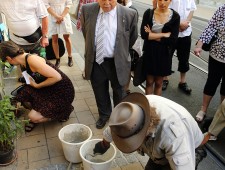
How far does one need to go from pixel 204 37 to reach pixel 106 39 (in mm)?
1342

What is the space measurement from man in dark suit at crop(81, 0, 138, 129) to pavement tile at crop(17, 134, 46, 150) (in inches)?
30.5

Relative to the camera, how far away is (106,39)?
3305 mm

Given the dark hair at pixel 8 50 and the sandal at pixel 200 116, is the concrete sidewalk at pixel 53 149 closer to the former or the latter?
the sandal at pixel 200 116

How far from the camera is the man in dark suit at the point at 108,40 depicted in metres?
3.26

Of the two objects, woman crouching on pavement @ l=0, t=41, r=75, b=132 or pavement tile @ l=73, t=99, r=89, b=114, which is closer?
woman crouching on pavement @ l=0, t=41, r=75, b=132

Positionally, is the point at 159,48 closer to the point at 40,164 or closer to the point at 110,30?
the point at 110,30

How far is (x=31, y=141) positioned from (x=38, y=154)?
30 centimetres

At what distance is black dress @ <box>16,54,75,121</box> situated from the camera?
3473 mm

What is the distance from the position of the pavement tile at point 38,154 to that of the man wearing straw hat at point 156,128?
1.45m

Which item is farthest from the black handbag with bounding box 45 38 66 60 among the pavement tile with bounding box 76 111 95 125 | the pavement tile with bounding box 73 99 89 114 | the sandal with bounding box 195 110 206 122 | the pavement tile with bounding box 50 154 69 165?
the sandal with bounding box 195 110 206 122

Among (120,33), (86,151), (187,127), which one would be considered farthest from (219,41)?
(86,151)

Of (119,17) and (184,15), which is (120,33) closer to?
(119,17)

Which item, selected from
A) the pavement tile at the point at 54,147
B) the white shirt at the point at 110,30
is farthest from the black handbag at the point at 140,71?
the pavement tile at the point at 54,147

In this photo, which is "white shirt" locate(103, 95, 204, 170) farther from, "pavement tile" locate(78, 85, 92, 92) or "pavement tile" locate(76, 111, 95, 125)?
"pavement tile" locate(78, 85, 92, 92)
